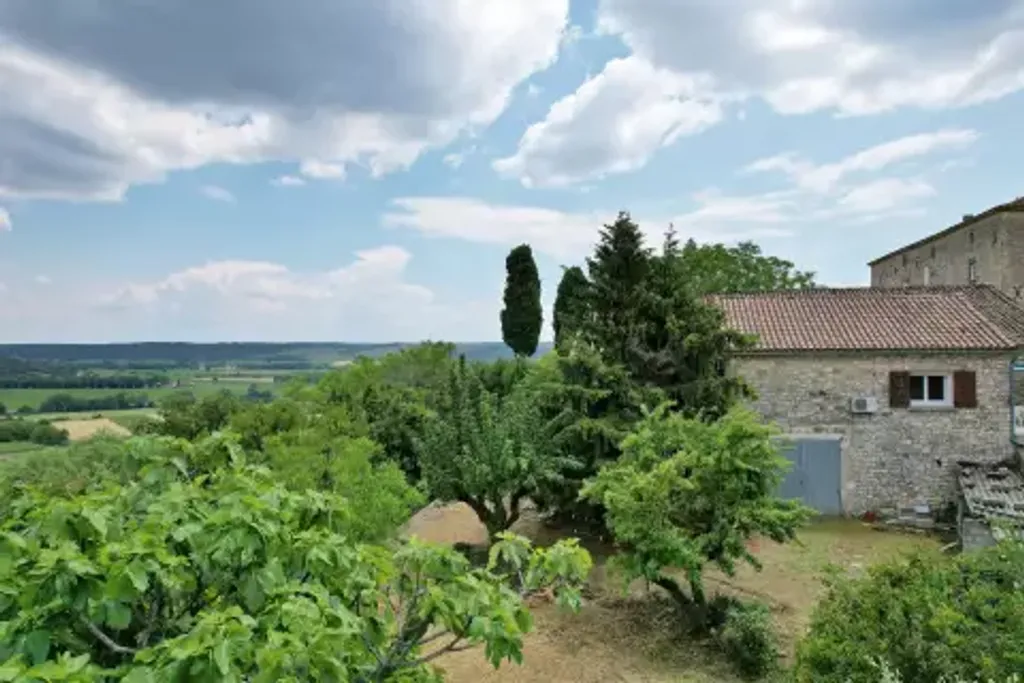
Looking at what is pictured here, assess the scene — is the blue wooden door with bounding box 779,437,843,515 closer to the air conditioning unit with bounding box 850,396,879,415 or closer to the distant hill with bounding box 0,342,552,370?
the air conditioning unit with bounding box 850,396,879,415

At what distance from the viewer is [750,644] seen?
422 inches

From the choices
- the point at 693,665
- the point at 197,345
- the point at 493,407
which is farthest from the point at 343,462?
the point at 197,345

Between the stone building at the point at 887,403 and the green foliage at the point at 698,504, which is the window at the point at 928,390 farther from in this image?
the green foliage at the point at 698,504

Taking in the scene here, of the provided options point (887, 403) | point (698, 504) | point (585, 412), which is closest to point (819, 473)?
point (887, 403)

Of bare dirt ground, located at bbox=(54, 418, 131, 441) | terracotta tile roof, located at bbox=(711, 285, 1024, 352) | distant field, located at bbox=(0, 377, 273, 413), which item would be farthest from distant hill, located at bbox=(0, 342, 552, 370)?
terracotta tile roof, located at bbox=(711, 285, 1024, 352)

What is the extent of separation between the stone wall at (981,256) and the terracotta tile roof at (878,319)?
577cm

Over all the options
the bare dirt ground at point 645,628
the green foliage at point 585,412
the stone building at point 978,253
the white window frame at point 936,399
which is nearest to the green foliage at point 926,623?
the bare dirt ground at point 645,628

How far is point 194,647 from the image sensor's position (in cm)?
289

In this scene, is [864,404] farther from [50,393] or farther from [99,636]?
[50,393]

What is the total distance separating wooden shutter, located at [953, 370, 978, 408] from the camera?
756 inches

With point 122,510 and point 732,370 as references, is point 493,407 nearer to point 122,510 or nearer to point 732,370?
point 732,370

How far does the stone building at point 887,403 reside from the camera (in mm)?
19250

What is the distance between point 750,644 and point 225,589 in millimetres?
8966

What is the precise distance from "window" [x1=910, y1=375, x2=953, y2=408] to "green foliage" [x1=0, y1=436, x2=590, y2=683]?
1831 cm
